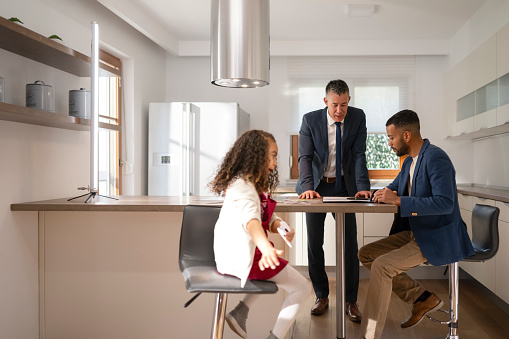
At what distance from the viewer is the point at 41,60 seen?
9.96 feet

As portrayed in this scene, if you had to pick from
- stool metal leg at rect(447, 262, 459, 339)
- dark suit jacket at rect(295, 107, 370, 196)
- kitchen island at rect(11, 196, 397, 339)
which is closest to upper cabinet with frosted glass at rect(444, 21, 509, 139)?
dark suit jacket at rect(295, 107, 370, 196)

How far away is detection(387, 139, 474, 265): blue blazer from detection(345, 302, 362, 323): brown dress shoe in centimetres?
100

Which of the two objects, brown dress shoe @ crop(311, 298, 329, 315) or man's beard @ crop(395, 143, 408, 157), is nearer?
man's beard @ crop(395, 143, 408, 157)

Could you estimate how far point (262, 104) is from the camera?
6.37m

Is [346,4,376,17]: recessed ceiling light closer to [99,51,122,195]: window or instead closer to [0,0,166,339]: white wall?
[99,51,122,195]: window

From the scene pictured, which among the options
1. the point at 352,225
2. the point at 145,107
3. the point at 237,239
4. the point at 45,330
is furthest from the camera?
the point at 145,107

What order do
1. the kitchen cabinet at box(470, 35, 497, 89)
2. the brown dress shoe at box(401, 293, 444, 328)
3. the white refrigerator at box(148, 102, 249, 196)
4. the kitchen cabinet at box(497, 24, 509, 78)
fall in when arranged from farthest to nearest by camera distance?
the white refrigerator at box(148, 102, 249, 196)
the kitchen cabinet at box(470, 35, 497, 89)
the kitchen cabinet at box(497, 24, 509, 78)
the brown dress shoe at box(401, 293, 444, 328)

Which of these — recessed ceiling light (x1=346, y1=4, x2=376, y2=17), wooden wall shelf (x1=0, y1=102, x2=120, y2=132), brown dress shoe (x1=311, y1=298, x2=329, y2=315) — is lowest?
brown dress shoe (x1=311, y1=298, x2=329, y2=315)

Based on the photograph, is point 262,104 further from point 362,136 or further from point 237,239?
point 237,239

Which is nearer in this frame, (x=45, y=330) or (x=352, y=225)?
(x=45, y=330)

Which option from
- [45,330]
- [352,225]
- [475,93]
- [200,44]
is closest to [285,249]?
[352,225]

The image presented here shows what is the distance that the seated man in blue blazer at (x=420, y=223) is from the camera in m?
2.70

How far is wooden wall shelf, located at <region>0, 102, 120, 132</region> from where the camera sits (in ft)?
8.31

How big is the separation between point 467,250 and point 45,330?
228 cm
